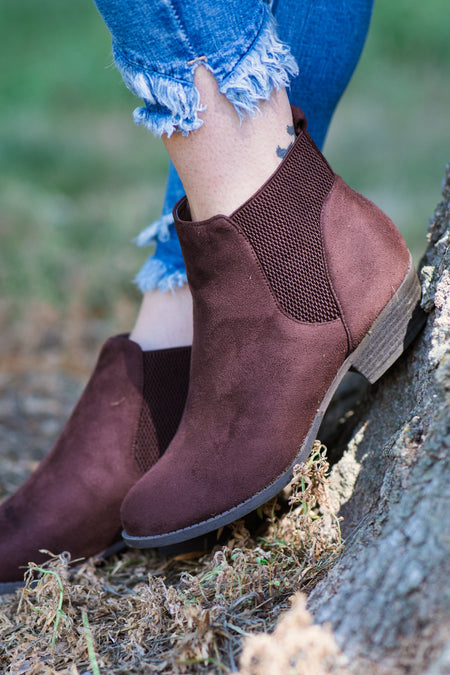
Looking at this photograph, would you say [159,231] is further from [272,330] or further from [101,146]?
[101,146]

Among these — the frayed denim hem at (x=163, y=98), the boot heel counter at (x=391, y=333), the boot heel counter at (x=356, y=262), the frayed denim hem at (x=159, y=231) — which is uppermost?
the frayed denim hem at (x=163, y=98)

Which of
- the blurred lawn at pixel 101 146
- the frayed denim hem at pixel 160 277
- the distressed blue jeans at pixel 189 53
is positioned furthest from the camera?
the blurred lawn at pixel 101 146

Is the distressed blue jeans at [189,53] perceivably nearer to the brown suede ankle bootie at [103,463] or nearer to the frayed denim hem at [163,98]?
the frayed denim hem at [163,98]

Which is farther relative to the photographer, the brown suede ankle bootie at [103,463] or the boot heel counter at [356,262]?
the brown suede ankle bootie at [103,463]

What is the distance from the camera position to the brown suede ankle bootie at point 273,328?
117 cm

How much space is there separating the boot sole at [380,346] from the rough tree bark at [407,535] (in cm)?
3

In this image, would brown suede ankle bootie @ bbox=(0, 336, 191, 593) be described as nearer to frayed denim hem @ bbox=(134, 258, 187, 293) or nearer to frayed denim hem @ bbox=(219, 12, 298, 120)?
frayed denim hem @ bbox=(134, 258, 187, 293)

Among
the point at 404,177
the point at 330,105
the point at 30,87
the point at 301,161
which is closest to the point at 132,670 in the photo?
the point at 301,161

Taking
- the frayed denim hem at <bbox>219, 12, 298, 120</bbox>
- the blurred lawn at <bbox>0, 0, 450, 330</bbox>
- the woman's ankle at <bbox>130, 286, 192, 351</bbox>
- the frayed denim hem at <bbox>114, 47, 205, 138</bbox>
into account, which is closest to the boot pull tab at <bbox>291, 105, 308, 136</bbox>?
the frayed denim hem at <bbox>219, 12, 298, 120</bbox>

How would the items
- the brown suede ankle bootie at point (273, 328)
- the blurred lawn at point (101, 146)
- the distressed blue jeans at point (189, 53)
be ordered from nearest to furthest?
the distressed blue jeans at point (189, 53) → the brown suede ankle bootie at point (273, 328) → the blurred lawn at point (101, 146)

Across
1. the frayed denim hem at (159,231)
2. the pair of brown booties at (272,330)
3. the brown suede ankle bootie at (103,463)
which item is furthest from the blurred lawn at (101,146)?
the pair of brown booties at (272,330)

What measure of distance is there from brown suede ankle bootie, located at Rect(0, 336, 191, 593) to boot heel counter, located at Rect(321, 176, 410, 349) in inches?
15.9

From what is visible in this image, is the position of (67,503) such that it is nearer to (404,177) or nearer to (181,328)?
(181,328)

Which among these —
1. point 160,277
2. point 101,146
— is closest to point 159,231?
point 160,277
